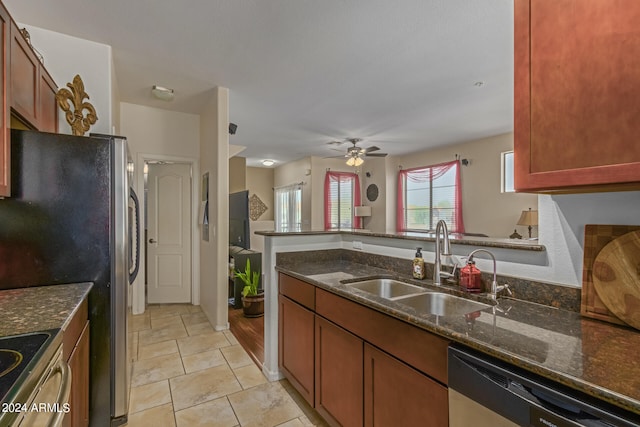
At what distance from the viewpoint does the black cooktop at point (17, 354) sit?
0.78m

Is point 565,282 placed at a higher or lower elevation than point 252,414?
higher

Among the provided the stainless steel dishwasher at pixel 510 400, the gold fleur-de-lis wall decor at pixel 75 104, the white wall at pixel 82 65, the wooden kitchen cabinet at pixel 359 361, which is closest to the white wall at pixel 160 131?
the white wall at pixel 82 65

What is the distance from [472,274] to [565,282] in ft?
1.20

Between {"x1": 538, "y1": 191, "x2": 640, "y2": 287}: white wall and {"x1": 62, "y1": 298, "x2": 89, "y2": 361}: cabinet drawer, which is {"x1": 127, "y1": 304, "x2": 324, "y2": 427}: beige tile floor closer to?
{"x1": 62, "y1": 298, "x2": 89, "y2": 361}: cabinet drawer

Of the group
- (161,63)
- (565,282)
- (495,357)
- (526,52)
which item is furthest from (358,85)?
(495,357)

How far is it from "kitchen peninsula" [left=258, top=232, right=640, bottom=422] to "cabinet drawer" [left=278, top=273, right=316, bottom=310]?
4cm

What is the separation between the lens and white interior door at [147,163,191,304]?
4234 millimetres

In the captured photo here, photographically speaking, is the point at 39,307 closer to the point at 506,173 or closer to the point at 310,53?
the point at 310,53

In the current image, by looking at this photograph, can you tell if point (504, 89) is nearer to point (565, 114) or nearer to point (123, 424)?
point (565, 114)

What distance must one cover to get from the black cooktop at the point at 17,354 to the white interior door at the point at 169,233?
11.1 feet

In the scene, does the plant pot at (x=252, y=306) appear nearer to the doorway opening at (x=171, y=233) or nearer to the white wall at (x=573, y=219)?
the doorway opening at (x=171, y=233)

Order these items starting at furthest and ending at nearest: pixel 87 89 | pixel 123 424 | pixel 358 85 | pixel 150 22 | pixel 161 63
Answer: pixel 358 85 → pixel 161 63 → pixel 87 89 → pixel 150 22 → pixel 123 424

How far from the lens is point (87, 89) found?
255 centimetres

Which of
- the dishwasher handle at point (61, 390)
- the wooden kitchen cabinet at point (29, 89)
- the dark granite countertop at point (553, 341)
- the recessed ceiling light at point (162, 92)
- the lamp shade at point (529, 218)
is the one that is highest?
the recessed ceiling light at point (162, 92)
